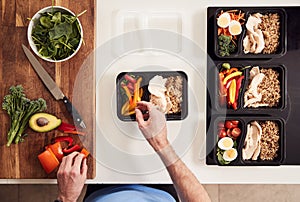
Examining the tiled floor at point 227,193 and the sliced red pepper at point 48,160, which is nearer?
the sliced red pepper at point 48,160

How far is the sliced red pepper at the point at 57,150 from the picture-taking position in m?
1.77

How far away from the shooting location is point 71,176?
174cm

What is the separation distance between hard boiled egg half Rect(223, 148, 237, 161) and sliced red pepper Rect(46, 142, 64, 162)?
1.65 ft

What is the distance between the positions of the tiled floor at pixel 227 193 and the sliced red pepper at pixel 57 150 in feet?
2.15

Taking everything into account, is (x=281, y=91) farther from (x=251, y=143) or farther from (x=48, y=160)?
(x=48, y=160)

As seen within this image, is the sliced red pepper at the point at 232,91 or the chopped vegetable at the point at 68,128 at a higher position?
the sliced red pepper at the point at 232,91

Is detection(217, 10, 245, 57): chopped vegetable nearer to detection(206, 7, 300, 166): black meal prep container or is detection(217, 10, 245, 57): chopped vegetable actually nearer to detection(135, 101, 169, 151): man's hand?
detection(206, 7, 300, 166): black meal prep container

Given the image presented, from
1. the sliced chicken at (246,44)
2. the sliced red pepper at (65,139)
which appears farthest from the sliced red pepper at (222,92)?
the sliced red pepper at (65,139)

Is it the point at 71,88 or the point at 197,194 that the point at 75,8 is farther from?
the point at 197,194

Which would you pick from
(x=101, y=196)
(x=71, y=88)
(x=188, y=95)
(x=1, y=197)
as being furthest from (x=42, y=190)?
(x=188, y=95)

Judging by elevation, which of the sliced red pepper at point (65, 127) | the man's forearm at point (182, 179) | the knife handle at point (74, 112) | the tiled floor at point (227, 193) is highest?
the knife handle at point (74, 112)

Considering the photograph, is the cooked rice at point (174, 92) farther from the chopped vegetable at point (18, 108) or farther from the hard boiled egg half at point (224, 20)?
the chopped vegetable at point (18, 108)

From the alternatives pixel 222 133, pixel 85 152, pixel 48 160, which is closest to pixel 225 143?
pixel 222 133

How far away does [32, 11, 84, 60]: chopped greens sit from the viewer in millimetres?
1754
